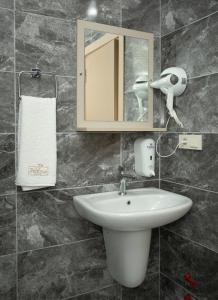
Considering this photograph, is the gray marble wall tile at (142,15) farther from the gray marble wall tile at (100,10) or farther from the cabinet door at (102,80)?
the cabinet door at (102,80)

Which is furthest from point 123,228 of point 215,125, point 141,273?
point 215,125

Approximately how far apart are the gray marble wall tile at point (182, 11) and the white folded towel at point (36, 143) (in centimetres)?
90

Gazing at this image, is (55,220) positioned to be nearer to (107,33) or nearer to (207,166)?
(207,166)

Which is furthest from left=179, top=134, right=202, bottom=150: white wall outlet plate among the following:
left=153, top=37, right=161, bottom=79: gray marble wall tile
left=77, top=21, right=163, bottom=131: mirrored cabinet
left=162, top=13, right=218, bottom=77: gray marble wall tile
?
left=153, top=37, right=161, bottom=79: gray marble wall tile

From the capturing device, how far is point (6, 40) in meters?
1.34

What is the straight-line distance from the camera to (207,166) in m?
1.47

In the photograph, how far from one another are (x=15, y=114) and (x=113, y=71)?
2.08 feet

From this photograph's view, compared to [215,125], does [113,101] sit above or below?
above

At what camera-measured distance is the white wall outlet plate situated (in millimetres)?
1508

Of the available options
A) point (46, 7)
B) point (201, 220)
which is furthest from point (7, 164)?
point (201, 220)

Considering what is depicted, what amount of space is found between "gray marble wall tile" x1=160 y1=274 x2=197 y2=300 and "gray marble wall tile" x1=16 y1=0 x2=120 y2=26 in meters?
1.66

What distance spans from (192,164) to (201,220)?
320mm

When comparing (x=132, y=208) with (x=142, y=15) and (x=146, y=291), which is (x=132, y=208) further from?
(x=142, y=15)

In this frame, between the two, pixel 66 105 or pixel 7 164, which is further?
pixel 66 105
